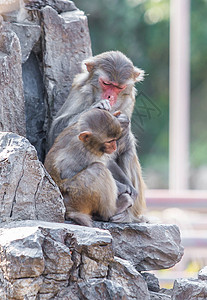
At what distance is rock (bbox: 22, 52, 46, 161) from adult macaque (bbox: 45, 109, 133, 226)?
0.99m

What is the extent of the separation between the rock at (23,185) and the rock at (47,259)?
231mm

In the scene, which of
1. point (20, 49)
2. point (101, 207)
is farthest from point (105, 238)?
point (20, 49)

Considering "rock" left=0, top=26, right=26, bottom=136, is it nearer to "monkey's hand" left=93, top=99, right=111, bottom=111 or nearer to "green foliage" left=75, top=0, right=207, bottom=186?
"monkey's hand" left=93, top=99, right=111, bottom=111

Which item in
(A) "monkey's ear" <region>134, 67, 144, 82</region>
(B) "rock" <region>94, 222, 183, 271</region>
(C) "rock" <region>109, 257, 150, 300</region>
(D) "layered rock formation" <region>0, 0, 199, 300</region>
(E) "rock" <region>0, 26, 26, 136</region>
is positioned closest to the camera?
(D) "layered rock formation" <region>0, 0, 199, 300</region>

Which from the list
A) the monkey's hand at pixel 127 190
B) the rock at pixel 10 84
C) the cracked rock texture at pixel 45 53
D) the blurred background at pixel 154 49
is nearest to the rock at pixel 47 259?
the monkey's hand at pixel 127 190

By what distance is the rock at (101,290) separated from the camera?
3.51 metres

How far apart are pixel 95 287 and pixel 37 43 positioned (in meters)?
3.03

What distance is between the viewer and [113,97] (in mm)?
5281

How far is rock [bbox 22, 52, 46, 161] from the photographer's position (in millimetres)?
5848

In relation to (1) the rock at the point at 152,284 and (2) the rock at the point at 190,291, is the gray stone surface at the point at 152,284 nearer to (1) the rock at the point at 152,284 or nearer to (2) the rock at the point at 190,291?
(1) the rock at the point at 152,284

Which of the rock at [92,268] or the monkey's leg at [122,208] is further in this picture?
the monkey's leg at [122,208]

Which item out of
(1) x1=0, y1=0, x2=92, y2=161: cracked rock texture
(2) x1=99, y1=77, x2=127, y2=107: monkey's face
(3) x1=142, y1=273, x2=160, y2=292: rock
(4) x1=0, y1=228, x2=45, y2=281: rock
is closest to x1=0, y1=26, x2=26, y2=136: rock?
(1) x1=0, y1=0, x2=92, y2=161: cracked rock texture

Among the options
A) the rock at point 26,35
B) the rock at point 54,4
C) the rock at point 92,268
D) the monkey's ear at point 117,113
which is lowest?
the rock at point 92,268

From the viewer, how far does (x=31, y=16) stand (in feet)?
19.5
